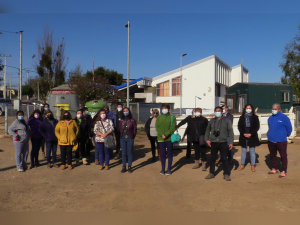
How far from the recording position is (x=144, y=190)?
6.16 metres

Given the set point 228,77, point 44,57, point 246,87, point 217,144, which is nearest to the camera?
point 217,144

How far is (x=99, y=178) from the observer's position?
7.21 metres

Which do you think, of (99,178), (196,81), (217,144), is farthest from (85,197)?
(196,81)

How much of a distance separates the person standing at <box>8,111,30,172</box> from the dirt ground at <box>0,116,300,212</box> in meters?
0.31

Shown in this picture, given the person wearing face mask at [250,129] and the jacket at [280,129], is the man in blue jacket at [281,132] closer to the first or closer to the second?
the jacket at [280,129]

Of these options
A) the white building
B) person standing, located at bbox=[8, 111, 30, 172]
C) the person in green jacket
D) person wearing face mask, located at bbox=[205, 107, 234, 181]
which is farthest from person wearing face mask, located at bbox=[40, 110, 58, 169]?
the white building

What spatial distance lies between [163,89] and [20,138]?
26998 mm

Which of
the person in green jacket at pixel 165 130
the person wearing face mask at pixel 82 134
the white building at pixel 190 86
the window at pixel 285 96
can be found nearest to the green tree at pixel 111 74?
the white building at pixel 190 86

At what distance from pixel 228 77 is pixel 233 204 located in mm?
35530

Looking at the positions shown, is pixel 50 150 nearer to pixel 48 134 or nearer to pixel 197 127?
pixel 48 134

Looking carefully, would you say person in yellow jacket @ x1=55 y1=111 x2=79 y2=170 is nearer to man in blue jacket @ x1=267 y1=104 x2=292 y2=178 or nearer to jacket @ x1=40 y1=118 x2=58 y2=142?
jacket @ x1=40 y1=118 x2=58 y2=142

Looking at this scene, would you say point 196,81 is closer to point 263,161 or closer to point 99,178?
point 263,161

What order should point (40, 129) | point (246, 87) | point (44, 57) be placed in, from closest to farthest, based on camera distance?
point (40, 129)
point (246, 87)
point (44, 57)

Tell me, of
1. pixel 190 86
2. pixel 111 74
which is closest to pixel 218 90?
pixel 190 86
